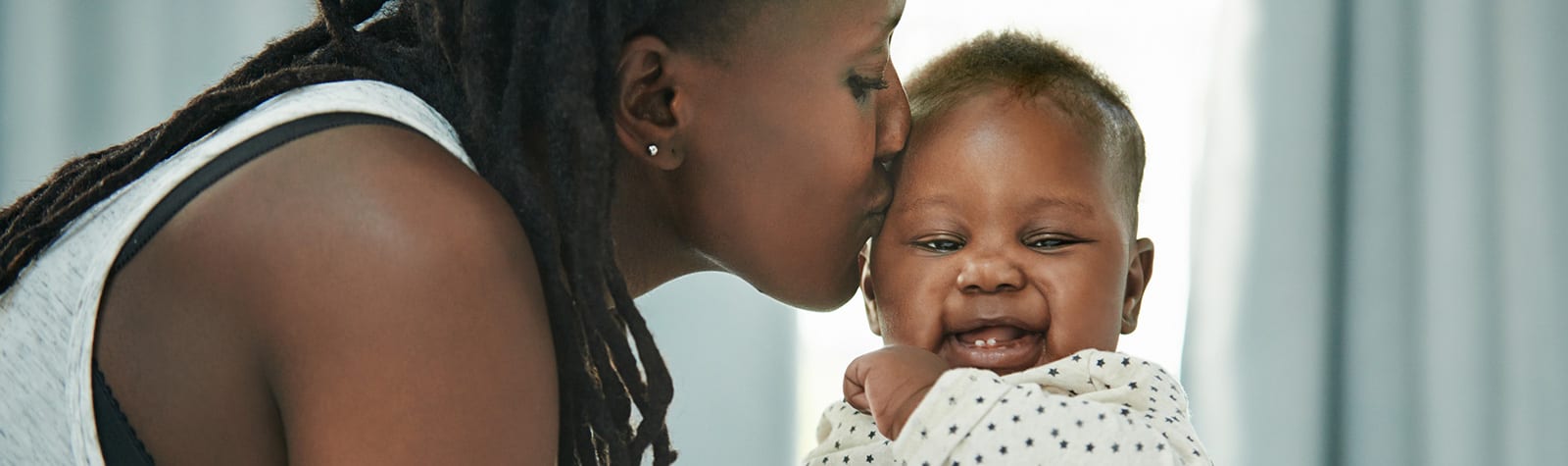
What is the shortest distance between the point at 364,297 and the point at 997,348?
2.13ft

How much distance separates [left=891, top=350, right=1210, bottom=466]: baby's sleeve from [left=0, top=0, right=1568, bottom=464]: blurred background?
0.98 metres

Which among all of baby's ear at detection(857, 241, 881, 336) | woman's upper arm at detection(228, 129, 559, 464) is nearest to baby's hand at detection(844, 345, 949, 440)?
baby's ear at detection(857, 241, 881, 336)

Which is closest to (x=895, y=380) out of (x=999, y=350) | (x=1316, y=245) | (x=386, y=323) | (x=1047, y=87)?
(x=999, y=350)

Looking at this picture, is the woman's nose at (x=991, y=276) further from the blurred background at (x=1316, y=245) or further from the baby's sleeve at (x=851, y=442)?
the blurred background at (x=1316, y=245)

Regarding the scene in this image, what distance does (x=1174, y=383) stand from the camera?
3.77 ft

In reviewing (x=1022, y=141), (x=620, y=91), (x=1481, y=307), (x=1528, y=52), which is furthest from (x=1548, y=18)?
(x=620, y=91)

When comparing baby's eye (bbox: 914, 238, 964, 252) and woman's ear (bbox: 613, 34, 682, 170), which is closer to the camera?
woman's ear (bbox: 613, 34, 682, 170)

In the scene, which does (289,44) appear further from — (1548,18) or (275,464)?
(1548,18)

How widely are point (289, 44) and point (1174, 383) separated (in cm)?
75

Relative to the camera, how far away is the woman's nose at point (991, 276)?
1176 millimetres

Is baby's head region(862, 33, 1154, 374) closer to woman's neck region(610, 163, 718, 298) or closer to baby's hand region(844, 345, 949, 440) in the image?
baby's hand region(844, 345, 949, 440)

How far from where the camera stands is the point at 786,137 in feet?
3.35

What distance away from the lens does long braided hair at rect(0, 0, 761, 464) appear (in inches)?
32.1

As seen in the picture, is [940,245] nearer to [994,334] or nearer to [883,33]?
[994,334]
